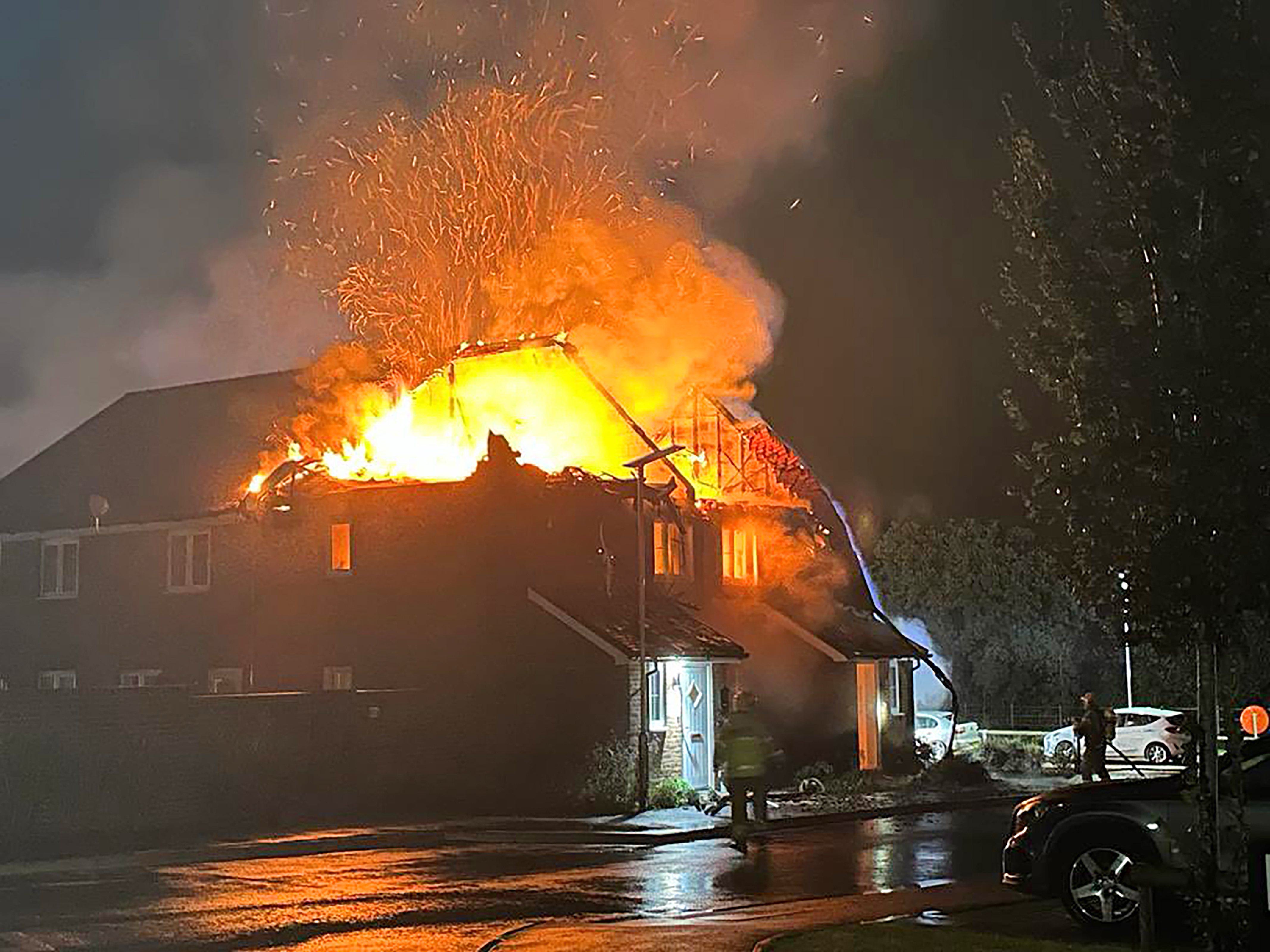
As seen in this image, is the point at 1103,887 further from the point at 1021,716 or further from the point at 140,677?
the point at 1021,716

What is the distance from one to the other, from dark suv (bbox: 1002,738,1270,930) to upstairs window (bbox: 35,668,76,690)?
2698 centimetres

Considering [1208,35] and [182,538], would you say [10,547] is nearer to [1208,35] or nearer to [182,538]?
[182,538]

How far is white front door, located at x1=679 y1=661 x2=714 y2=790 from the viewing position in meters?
30.6

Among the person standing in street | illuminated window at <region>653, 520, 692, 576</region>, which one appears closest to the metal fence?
illuminated window at <region>653, 520, 692, 576</region>

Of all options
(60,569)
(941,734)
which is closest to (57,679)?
(60,569)

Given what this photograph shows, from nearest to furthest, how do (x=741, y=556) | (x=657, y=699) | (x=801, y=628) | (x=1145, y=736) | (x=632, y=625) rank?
1. (x=632, y=625)
2. (x=657, y=699)
3. (x=801, y=628)
4. (x=741, y=556)
5. (x=1145, y=736)

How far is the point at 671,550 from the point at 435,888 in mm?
15992

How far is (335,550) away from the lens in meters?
32.3

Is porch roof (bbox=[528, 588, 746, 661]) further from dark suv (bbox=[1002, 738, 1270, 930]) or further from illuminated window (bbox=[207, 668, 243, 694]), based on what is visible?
dark suv (bbox=[1002, 738, 1270, 930])

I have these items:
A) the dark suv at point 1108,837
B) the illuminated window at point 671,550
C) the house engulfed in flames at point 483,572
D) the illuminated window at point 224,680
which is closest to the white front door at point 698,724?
the house engulfed in flames at point 483,572

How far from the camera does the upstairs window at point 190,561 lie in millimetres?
34344

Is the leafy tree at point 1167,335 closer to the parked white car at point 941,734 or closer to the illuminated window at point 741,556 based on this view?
the illuminated window at point 741,556

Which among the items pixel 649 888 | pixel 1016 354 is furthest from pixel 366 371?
pixel 1016 354

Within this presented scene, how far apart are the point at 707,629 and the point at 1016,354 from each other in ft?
64.2
